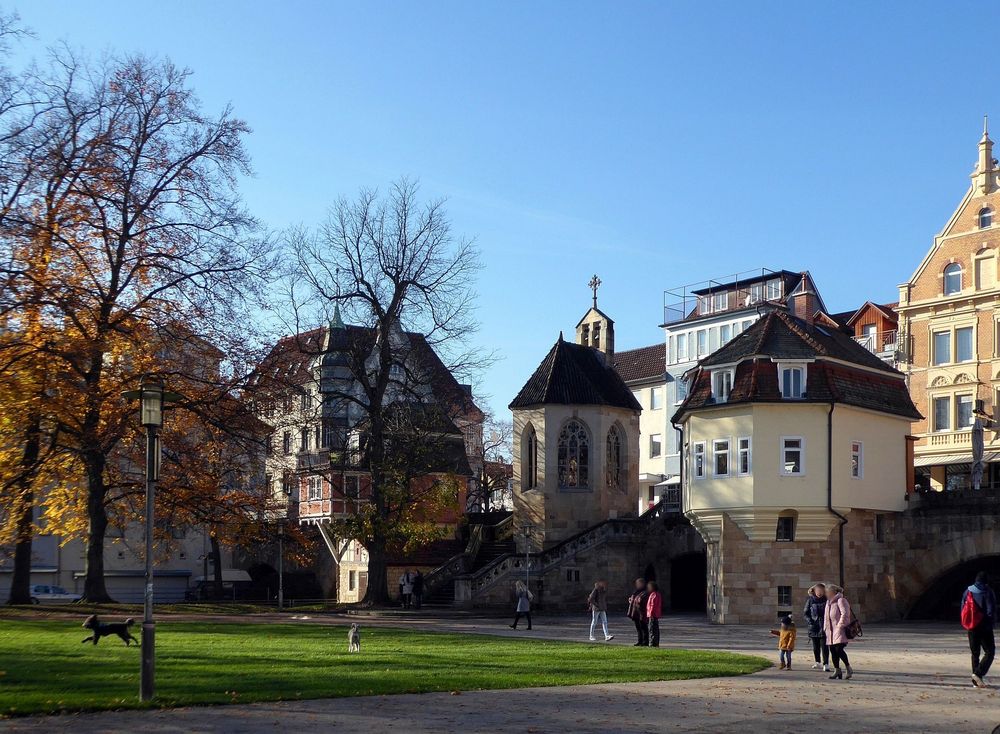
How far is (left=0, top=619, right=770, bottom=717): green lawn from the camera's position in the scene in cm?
1841

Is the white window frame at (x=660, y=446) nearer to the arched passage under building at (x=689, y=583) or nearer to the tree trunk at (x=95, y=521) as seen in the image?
the arched passage under building at (x=689, y=583)

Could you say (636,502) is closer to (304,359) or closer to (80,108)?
(304,359)

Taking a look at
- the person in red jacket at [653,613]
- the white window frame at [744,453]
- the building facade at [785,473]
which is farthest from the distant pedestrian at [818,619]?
the white window frame at [744,453]

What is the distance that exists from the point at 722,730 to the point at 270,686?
713 cm

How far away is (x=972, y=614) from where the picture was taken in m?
21.3

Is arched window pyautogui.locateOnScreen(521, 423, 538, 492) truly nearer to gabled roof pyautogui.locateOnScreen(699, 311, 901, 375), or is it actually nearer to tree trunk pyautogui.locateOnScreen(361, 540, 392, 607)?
tree trunk pyautogui.locateOnScreen(361, 540, 392, 607)

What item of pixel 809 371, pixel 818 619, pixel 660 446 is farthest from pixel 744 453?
pixel 660 446

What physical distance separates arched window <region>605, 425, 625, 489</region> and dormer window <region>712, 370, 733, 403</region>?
11.5m

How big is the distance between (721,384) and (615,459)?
40.7ft

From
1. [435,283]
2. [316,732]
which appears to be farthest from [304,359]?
[316,732]

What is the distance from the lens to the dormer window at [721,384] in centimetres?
4447

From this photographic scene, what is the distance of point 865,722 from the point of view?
16.7 metres

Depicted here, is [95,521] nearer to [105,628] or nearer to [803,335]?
[105,628]

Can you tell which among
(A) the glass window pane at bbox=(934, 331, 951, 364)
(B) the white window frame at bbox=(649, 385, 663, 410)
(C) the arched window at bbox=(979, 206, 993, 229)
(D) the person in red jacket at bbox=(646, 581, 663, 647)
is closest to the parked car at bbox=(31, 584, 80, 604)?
(B) the white window frame at bbox=(649, 385, 663, 410)
